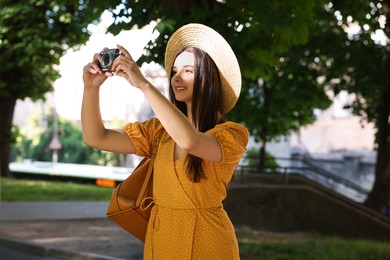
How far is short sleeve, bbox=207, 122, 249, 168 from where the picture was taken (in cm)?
296

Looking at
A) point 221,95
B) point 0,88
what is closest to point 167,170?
point 221,95

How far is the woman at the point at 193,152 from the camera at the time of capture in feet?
9.80

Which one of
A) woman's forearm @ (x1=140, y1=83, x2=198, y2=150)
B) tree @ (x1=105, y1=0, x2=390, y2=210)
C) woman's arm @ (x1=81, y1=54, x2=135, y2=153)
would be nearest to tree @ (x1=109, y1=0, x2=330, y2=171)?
tree @ (x1=105, y1=0, x2=390, y2=210)

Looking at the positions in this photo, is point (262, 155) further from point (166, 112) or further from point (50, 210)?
point (166, 112)

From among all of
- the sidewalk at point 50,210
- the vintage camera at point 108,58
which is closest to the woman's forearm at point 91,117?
the vintage camera at point 108,58

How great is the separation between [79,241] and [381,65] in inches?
325

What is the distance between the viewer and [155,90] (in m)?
2.67

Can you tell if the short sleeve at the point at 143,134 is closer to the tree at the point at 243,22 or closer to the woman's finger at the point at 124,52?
the woman's finger at the point at 124,52

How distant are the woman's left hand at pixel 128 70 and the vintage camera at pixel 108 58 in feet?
0.08

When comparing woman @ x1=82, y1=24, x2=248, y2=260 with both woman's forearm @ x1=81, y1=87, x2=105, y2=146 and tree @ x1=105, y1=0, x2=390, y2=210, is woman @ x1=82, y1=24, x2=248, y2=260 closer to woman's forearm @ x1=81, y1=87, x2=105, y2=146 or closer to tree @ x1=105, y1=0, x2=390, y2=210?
woman's forearm @ x1=81, y1=87, x2=105, y2=146

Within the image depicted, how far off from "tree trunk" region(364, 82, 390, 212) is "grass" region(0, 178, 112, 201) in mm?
7021

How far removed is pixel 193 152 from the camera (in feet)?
9.14

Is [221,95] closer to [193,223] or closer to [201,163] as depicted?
[201,163]

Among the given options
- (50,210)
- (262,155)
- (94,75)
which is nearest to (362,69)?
(262,155)
